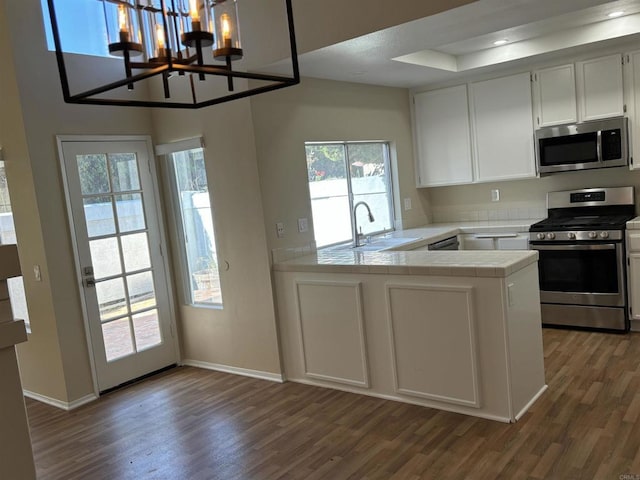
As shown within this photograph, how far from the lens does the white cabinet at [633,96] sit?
4.36 meters

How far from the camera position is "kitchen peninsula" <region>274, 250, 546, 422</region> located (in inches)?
121

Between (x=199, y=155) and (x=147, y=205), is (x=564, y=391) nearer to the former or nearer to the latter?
(x=199, y=155)

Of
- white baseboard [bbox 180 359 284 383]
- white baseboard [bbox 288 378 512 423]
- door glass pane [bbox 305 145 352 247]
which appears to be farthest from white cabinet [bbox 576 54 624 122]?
white baseboard [bbox 180 359 284 383]

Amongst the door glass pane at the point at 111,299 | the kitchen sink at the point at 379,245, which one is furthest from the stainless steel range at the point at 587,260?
the door glass pane at the point at 111,299

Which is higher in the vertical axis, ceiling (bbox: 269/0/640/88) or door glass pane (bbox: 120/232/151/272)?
ceiling (bbox: 269/0/640/88)

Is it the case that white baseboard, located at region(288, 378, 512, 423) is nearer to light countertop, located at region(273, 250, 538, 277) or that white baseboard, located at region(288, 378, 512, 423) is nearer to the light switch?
light countertop, located at region(273, 250, 538, 277)

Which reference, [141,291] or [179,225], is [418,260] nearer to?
[179,225]

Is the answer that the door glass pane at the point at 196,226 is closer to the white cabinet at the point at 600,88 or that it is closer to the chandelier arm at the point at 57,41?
the chandelier arm at the point at 57,41

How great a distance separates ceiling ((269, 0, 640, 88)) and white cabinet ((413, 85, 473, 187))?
221 mm

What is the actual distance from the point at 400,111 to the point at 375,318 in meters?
2.61

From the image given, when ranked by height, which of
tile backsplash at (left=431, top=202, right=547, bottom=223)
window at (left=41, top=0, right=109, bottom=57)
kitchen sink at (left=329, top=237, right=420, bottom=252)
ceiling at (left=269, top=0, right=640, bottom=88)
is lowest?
kitchen sink at (left=329, top=237, right=420, bottom=252)

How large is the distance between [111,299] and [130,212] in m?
0.71

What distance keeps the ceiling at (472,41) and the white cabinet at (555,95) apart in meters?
0.19

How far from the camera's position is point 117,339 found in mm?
4312
